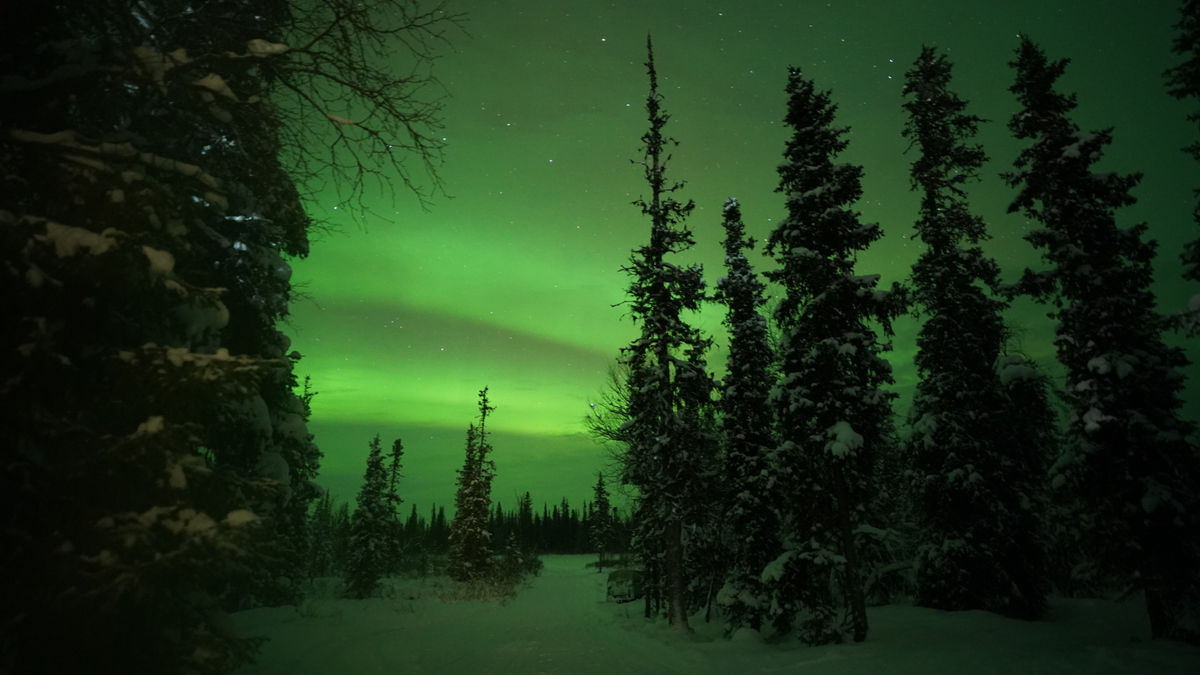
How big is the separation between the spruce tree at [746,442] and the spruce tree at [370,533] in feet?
85.5

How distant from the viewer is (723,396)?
20766mm

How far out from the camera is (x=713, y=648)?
14938 millimetres

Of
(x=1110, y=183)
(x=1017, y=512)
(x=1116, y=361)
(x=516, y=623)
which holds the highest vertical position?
Result: (x=1110, y=183)

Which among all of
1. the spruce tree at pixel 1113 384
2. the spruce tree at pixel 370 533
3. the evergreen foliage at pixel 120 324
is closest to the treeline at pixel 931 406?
the spruce tree at pixel 1113 384

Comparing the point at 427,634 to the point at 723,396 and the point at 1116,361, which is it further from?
the point at 1116,361

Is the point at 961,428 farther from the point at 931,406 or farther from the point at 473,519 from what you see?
the point at 473,519

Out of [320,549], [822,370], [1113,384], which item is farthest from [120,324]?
[320,549]

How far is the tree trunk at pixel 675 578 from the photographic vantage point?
1761 centimetres

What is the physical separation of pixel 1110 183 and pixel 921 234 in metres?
6.65

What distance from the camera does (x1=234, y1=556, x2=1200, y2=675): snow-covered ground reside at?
10125mm

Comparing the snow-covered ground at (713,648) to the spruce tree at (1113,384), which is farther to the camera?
the spruce tree at (1113,384)

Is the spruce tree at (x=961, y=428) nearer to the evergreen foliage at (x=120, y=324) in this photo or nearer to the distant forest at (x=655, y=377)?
the distant forest at (x=655, y=377)

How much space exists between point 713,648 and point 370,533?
97.6ft

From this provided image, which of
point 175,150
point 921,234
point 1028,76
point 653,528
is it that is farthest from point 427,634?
point 1028,76
